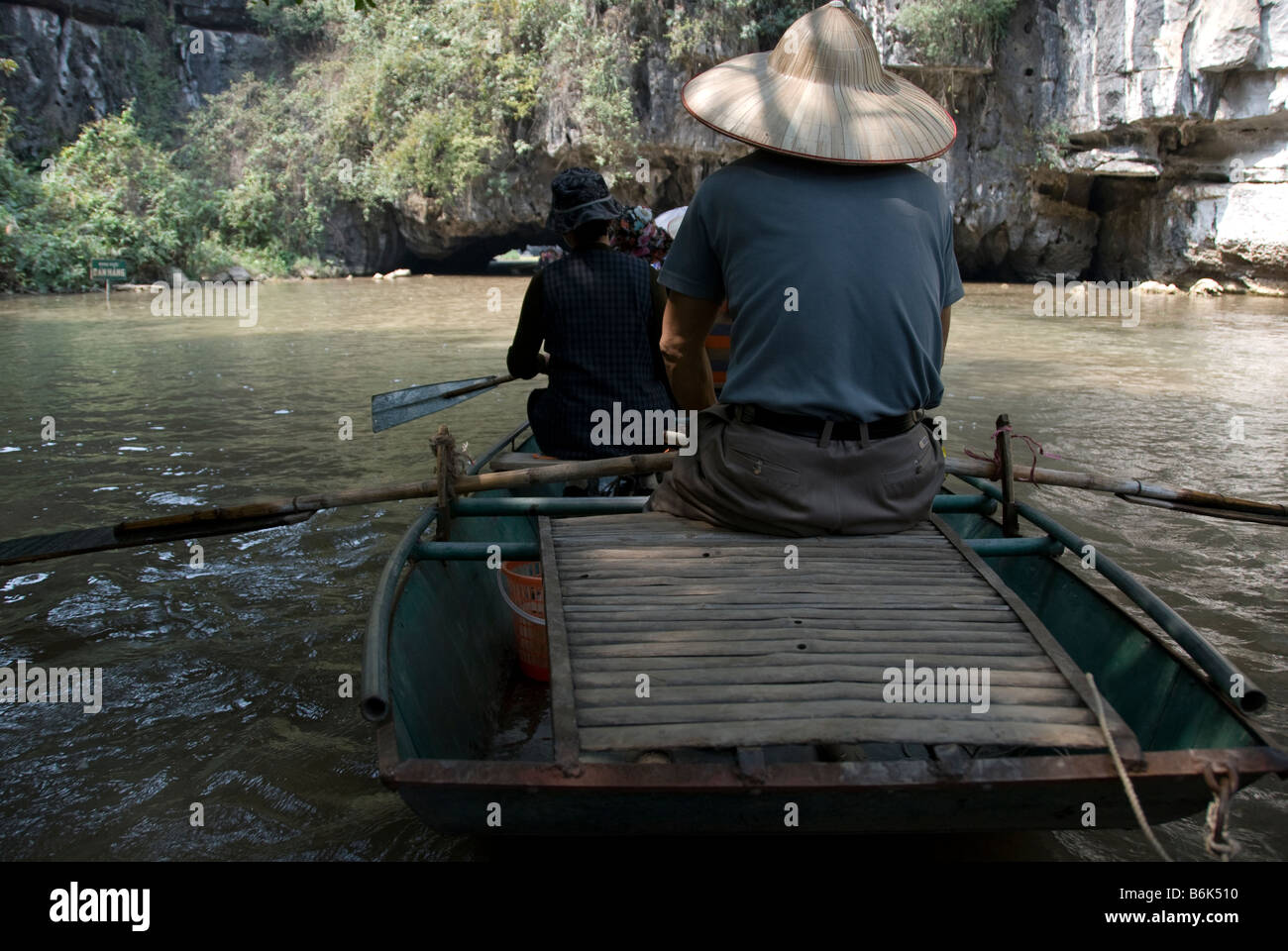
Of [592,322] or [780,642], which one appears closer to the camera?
[780,642]

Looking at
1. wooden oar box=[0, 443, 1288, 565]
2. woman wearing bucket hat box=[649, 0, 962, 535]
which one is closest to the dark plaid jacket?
wooden oar box=[0, 443, 1288, 565]

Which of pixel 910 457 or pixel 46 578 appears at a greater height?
pixel 910 457

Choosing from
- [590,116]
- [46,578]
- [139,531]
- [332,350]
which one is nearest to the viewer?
[139,531]

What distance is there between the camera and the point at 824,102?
240 centimetres

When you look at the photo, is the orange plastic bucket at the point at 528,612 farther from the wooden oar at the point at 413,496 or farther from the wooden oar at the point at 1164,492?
the wooden oar at the point at 1164,492

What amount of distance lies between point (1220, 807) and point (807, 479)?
108 centimetres

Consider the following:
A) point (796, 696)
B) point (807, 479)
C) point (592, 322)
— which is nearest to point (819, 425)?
point (807, 479)

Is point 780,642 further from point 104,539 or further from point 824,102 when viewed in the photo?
point 104,539

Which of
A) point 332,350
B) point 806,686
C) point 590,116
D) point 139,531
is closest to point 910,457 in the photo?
point 806,686

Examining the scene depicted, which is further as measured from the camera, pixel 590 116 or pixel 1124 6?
pixel 590 116

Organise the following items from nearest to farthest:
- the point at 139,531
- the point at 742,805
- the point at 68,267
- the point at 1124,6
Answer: the point at 742,805 < the point at 139,531 < the point at 1124,6 < the point at 68,267

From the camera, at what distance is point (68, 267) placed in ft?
60.0
